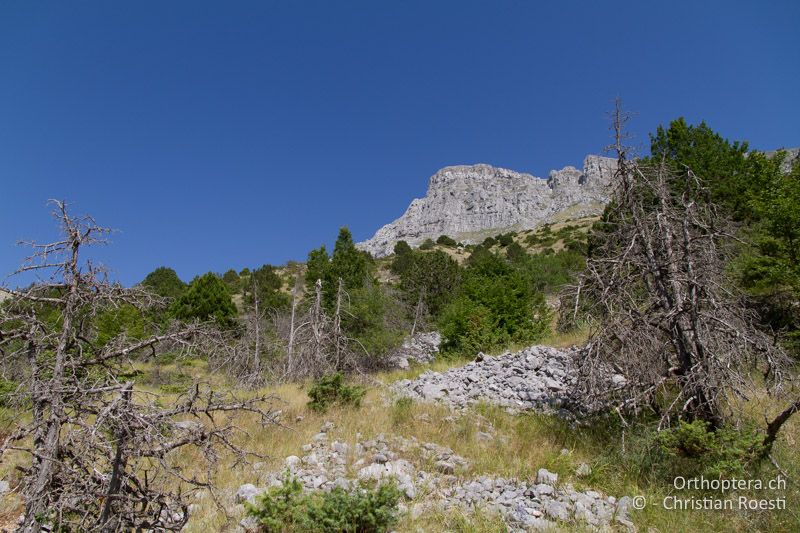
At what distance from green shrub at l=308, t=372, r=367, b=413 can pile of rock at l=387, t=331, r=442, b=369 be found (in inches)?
318

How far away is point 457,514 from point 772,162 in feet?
60.8

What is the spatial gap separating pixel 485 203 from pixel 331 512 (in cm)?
17078

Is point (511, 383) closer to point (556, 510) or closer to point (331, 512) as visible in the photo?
point (556, 510)

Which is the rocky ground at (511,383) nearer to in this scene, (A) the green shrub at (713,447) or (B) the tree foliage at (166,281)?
(A) the green shrub at (713,447)

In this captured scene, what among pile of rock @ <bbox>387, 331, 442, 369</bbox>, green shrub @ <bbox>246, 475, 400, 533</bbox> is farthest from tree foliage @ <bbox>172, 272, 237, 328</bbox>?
green shrub @ <bbox>246, 475, 400, 533</bbox>

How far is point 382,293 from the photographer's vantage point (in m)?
18.8

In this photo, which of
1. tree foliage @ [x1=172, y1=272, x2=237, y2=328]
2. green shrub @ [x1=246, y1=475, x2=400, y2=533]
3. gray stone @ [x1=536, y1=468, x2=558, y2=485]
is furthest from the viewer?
tree foliage @ [x1=172, y1=272, x2=237, y2=328]

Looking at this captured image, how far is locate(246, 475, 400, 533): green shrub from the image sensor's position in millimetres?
4094

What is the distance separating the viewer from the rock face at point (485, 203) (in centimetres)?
15312

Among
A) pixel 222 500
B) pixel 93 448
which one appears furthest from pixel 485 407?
pixel 93 448

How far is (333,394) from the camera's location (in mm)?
9383

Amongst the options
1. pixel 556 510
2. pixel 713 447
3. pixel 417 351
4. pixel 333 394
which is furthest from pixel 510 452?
pixel 417 351

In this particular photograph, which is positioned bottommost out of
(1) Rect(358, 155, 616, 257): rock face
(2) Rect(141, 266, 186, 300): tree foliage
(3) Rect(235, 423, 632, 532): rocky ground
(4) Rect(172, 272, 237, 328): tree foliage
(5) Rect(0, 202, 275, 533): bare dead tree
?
(3) Rect(235, 423, 632, 532): rocky ground

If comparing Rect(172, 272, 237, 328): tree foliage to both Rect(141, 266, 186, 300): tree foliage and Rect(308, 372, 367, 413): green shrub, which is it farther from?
Rect(308, 372, 367, 413): green shrub
